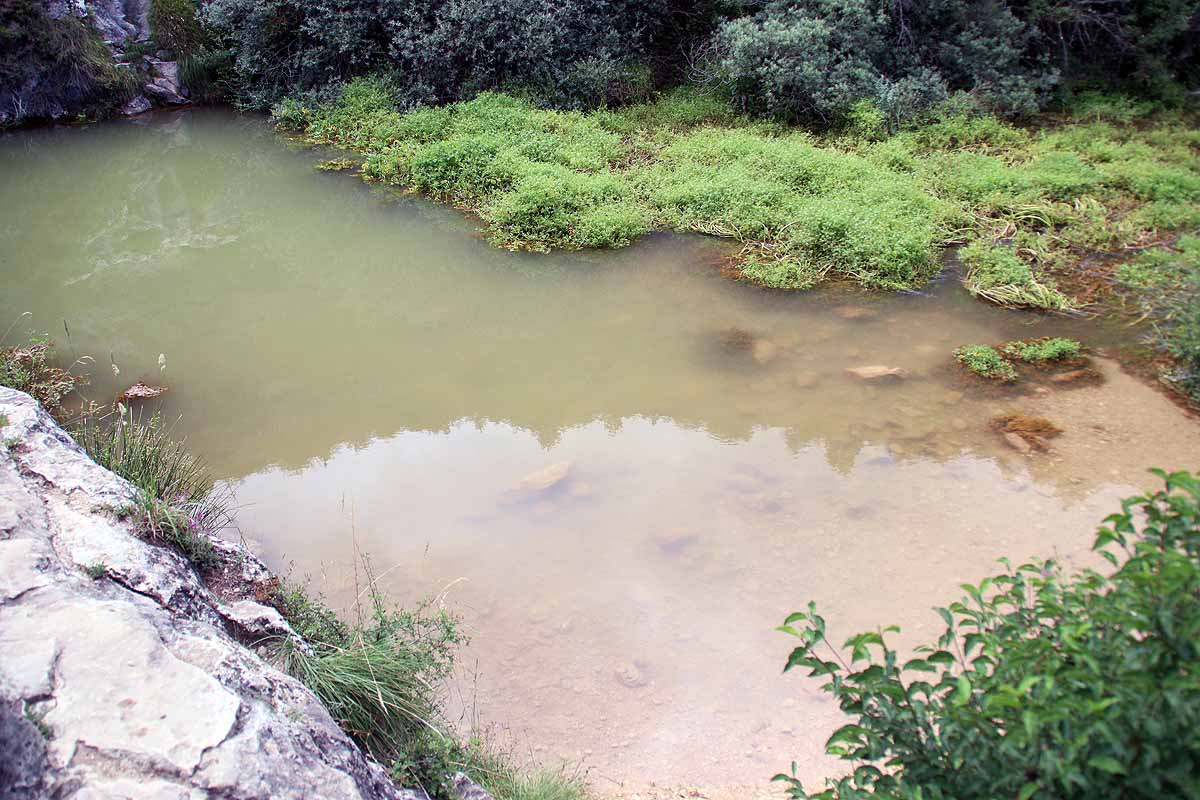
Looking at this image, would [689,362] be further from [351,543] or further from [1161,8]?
[1161,8]

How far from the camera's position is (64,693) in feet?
8.45

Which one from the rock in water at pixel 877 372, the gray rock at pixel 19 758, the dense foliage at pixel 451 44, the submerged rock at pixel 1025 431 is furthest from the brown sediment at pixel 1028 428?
the dense foliage at pixel 451 44

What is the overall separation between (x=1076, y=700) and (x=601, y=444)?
Result: 4748 millimetres

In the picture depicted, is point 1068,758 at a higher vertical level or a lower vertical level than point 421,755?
higher

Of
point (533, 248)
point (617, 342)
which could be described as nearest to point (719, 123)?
point (533, 248)

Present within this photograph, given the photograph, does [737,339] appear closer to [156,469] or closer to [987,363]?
[987,363]

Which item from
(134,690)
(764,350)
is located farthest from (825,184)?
(134,690)

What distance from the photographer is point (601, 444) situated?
6312mm

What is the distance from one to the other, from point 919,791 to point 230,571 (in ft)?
11.7

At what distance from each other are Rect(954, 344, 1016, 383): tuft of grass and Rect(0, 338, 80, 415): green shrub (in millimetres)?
7319

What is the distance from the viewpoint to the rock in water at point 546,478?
5840 millimetres

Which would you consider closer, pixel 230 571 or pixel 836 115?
pixel 230 571

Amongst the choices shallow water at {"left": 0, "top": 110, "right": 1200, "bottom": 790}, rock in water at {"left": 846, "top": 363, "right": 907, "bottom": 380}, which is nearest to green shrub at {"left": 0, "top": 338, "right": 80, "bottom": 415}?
shallow water at {"left": 0, "top": 110, "right": 1200, "bottom": 790}

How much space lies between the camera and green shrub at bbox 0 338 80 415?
6386mm
